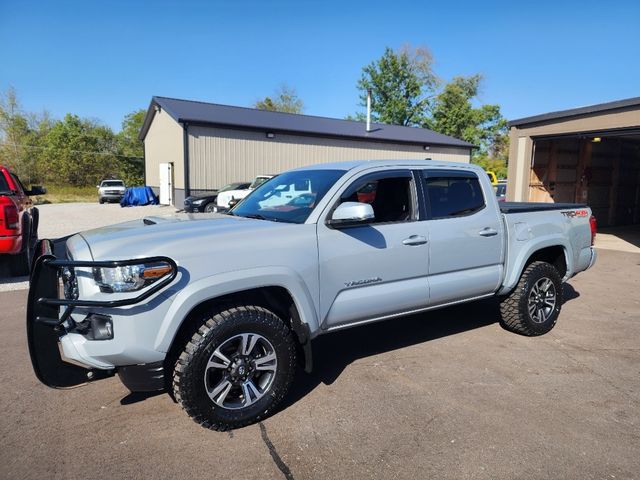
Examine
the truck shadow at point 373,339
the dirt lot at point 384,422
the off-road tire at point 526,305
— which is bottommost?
the dirt lot at point 384,422

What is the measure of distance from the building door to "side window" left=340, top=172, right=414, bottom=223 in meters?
22.1

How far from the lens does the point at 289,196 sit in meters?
4.13

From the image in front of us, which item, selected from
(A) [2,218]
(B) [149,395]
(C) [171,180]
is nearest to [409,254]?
(B) [149,395]

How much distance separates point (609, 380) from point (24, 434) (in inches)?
184

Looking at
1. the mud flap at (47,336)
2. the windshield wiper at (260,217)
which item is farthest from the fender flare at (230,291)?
the windshield wiper at (260,217)

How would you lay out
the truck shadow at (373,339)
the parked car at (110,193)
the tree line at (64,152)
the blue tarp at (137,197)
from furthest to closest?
the tree line at (64,152) → the parked car at (110,193) → the blue tarp at (137,197) → the truck shadow at (373,339)

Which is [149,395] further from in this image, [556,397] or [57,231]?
[57,231]

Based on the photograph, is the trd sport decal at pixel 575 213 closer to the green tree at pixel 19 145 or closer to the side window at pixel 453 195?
the side window at pixel 453 195

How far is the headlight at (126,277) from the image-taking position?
2803 mm

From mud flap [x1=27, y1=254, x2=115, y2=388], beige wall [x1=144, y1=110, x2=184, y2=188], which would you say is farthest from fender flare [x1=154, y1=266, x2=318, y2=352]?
beige wall [x1=144, y1=110, x2=184, y2=188]

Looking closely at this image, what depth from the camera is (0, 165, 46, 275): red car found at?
261 inches

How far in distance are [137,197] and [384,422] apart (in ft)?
87.9

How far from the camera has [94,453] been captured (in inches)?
115

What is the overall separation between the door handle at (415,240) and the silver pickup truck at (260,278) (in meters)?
0.01
